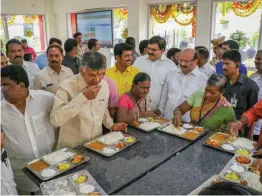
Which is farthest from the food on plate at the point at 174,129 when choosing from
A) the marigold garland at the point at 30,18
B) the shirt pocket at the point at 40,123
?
the marigold garland at the point at 30,18

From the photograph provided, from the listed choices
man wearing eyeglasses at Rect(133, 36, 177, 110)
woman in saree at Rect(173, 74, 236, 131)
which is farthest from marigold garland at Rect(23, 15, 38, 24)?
woman in saree at Rect(173, 74, 236, 131)

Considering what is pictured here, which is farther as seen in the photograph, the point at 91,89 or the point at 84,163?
the point at 91,89

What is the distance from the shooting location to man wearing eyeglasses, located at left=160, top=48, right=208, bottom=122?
259 centimetres

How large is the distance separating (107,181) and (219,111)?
1245mm

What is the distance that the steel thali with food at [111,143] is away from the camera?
1.71 metres

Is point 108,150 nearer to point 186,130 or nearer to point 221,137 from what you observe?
point 186,130

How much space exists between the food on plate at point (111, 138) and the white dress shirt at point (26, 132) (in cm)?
45

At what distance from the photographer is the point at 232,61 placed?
2531mm

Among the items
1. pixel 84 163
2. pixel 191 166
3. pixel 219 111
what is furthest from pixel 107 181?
pixel 219 111

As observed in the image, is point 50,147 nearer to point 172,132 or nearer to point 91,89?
point 91,89

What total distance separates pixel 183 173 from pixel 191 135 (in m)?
0.53

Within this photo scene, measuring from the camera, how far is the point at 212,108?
2.14 meters

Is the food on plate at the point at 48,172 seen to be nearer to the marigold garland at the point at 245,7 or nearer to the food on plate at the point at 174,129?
the food on plate at the point at 174,129

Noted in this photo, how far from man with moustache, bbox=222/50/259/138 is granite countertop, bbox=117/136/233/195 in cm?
102
